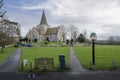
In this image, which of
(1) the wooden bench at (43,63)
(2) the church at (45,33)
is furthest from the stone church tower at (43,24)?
(1) the wooden bench at (43,63)

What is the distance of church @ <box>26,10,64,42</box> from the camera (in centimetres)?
12777

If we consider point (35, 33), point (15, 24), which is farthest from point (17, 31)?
point (35, 33)

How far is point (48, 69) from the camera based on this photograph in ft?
68.5

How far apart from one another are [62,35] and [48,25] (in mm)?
21673

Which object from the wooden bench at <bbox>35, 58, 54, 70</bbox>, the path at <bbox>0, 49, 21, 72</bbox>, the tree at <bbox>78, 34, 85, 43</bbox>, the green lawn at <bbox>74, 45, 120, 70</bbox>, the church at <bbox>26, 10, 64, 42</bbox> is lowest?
the path at <bbox>0, 49, 21, 72</bbox>

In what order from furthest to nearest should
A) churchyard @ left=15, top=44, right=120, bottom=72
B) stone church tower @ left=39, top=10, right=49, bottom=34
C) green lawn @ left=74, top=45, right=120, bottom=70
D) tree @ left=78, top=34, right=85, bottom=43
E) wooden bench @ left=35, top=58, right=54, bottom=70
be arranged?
stone church tower @ left=39, top=10, right=49, bottom=34 → tree @ left=78, top=34, right=85, bottom=43 → green lawn @ left=74, top=45, right=120, bottom=70 → churchyard @ left=15, top=44, right=120, bottom=72 → wooden bench @ left=35, top=58, right=54, bottom=70

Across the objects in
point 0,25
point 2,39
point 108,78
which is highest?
point 0,25

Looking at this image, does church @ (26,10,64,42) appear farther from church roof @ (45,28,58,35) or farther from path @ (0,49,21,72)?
path @ (0,49,21,72)

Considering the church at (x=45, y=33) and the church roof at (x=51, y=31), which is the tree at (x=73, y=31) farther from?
the church roof at (x=51, y=31)

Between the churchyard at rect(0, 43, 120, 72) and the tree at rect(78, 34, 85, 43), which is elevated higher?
the tree at rect(78, 34, 85, 43)

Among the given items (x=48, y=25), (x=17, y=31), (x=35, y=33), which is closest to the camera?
(x=17, y=31)

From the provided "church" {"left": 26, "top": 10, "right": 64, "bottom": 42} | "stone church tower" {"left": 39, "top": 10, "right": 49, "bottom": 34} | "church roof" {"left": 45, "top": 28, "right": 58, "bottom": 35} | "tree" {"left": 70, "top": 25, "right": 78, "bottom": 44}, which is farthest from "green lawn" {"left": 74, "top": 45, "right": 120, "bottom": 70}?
"stone church tower" {"left": 39, "top": 10, "right": 49, "bottom": 34}

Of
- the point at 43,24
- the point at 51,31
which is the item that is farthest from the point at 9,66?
the point at 43,24

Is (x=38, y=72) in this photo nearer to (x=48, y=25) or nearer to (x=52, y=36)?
(x=52, y=36)
